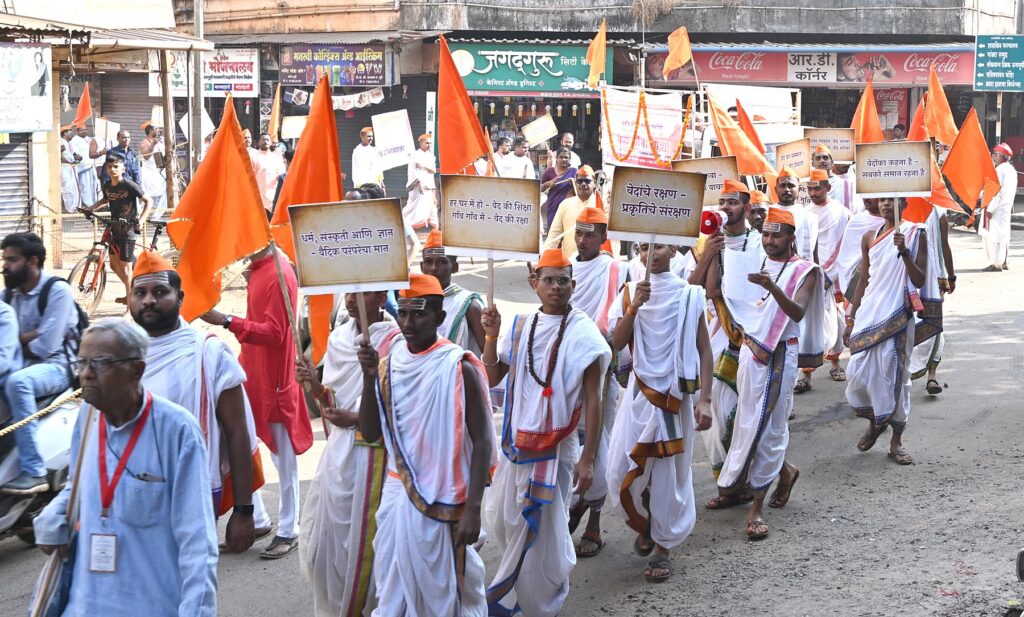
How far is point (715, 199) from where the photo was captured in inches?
366

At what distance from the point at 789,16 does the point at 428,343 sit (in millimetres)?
25901

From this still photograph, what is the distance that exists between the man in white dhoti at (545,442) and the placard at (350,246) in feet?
2.63

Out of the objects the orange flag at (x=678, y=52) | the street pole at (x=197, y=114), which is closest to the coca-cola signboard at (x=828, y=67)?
the orange flag at (x=678, y=52)

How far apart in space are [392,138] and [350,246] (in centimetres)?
1400

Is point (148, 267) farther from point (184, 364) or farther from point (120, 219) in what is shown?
point (120, 219)

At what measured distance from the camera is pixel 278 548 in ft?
23.6

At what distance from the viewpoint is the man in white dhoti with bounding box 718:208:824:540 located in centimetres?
759

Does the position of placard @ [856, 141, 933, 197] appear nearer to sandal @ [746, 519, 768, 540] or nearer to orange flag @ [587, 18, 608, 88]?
sandal @ [746, 519, 768, 540]

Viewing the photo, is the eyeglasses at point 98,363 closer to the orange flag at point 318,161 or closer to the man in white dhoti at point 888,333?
the orange flag at point 318,161

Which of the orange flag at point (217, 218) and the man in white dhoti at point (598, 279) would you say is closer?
the orange flag at point (217, 218)

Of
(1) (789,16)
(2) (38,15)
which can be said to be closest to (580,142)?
(1) (789,16)

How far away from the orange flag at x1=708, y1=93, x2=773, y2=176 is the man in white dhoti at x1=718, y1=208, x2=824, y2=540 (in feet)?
19.4

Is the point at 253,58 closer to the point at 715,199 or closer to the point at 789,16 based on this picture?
the point at 789,16

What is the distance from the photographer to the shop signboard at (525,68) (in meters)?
27.9
